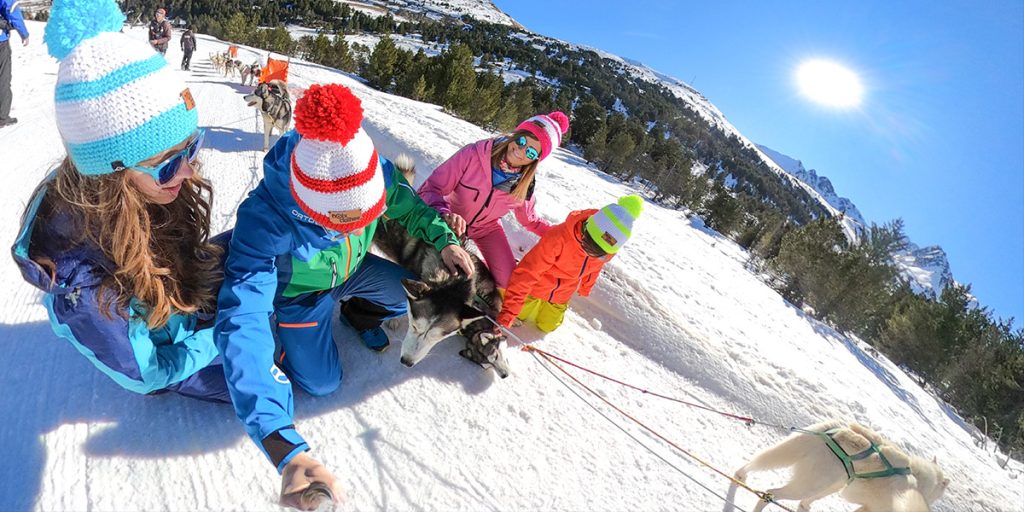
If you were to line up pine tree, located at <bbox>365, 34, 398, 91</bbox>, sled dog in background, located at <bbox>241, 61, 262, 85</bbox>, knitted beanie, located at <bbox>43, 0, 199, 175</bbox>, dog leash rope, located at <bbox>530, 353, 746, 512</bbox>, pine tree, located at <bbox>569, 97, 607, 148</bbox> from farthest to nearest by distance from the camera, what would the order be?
pine tree, located at <bbox>569, 97, 607, 148</bbox> < pine tree, located at <bbox>365, 34, 398, 91</bbox> < sled dog in background, located at <bbox>241, 61, 262, 85</bbox> < dog leash rope, located at <bbox>530, 353, 746, 512</bbox> < knitted beanie, located at <bbox>43, 0, 199, 175</bbox>

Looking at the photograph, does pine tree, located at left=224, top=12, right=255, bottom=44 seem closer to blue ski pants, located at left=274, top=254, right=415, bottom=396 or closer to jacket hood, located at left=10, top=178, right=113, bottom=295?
blue ski pants, located at left=274, top=254, right=415, bottom=396

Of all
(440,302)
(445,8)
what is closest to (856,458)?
(440,302)

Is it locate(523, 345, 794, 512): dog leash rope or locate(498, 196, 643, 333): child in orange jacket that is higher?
locate(498, 196, 643, 333): child in orange jacket

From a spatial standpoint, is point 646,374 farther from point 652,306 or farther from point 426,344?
point 426,344

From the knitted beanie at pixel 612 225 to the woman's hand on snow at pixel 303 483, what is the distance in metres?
1.97

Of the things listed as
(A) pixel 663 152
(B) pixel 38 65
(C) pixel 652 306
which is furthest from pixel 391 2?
(C) pixel 652 306

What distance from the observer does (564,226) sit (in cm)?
307

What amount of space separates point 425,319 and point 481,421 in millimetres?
669

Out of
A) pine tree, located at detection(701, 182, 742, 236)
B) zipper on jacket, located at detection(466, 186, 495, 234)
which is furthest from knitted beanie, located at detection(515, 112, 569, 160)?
pine tree, located at detection(701, 182, 742, 236)

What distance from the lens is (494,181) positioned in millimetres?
3568

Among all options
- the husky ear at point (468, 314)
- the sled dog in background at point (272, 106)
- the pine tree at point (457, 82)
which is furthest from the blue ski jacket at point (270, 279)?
the pine tree at point (457, 82)

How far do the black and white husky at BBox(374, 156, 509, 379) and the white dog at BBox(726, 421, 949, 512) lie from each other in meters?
1.62

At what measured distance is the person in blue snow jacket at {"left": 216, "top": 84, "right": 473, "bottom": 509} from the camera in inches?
65.6

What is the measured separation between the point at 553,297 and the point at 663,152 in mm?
Answer: 36610
